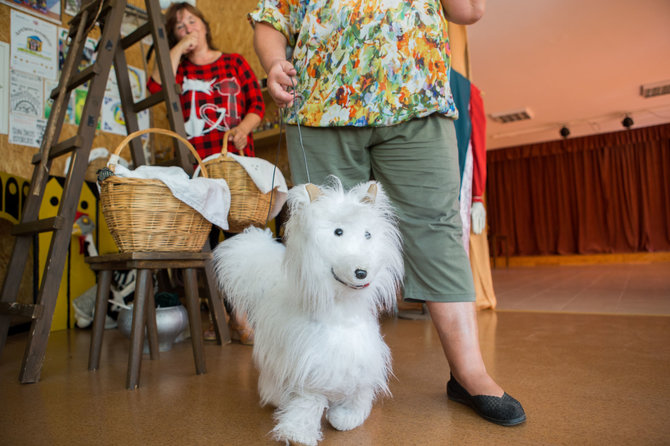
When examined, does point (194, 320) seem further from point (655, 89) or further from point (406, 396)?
point (655, 89)

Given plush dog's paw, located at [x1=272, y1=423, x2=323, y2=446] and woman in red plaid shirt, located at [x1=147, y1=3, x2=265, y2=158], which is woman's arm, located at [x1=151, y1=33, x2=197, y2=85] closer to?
woman in red plaid shirt, located at [x1=147, y1=3, x2=265, y2=158]

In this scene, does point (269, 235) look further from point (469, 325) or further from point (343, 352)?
point (469, 325)

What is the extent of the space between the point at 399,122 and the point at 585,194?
976cm

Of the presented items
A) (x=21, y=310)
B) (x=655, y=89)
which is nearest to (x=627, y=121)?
(x=655, y=89)

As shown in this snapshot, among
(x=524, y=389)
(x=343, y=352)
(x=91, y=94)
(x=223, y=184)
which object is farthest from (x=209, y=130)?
(x=524, y=389)

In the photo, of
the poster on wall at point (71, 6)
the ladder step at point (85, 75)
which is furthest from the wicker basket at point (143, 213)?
the poster on wall at point (71, 6)

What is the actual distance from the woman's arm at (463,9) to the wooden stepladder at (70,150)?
1.06 meters

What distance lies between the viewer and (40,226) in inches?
58.9

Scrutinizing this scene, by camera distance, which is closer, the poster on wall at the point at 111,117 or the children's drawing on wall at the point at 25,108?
the children's drawing on wall at the point at 25,108

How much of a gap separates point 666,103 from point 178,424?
8743 millimetres

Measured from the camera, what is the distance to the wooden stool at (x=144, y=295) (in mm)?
1333

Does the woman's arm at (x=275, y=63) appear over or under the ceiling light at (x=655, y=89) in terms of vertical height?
under

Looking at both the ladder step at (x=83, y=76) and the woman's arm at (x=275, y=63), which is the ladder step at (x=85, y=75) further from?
the woman's arm at (x=275, y=63)

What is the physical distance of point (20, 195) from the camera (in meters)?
2.56
